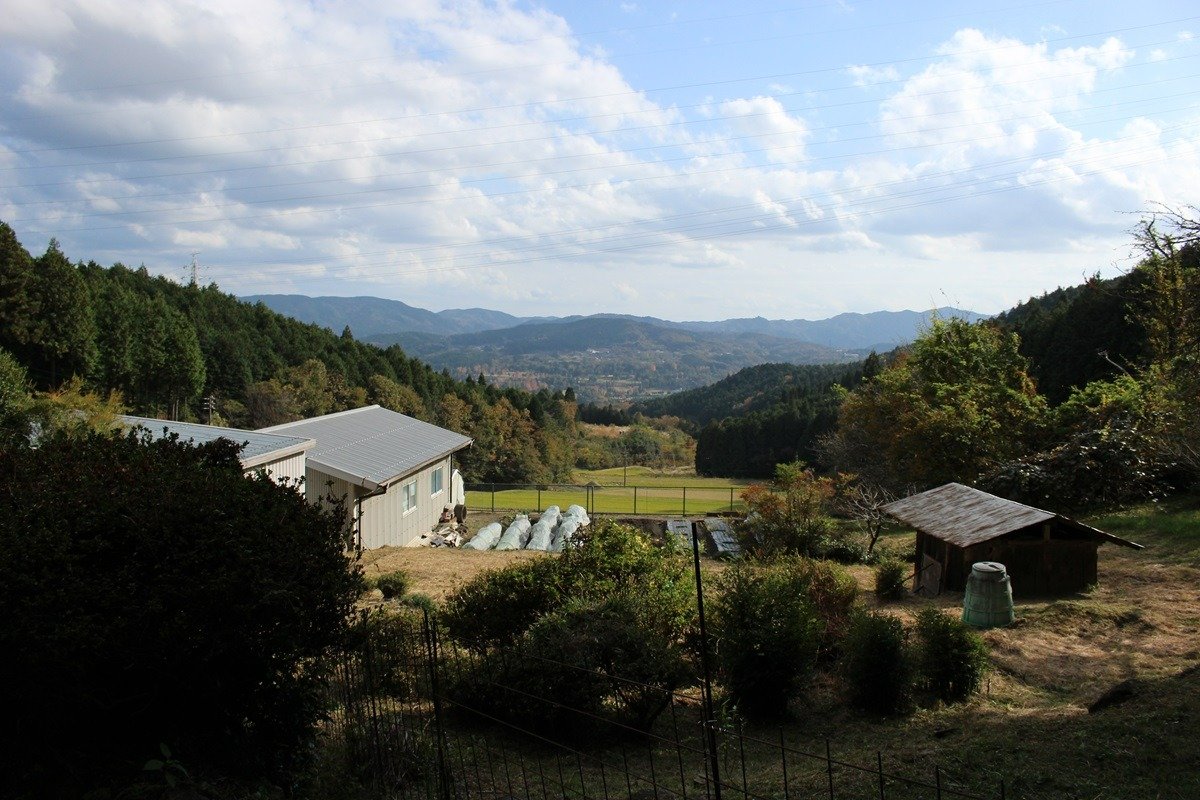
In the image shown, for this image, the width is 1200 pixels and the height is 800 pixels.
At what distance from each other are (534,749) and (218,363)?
177 feet

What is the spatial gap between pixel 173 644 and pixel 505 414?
200 feet

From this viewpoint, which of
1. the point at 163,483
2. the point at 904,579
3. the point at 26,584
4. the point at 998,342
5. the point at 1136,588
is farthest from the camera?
the point at 998,342

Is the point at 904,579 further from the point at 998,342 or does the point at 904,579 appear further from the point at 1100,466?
the point at 998,342

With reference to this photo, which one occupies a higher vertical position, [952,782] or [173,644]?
[173,644]

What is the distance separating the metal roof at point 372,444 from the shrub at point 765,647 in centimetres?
1447

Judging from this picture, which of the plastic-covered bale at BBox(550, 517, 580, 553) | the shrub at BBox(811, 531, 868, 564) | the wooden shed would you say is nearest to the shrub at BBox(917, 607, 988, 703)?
the wooden shed

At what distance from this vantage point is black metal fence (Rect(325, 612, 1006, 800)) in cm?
577

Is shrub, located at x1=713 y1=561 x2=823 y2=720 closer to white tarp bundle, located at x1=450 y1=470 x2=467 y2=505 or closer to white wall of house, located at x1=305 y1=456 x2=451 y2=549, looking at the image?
white wall of house, located at x1=305 y1=456 x2=451 y2=549

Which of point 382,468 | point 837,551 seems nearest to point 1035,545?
point 837,551

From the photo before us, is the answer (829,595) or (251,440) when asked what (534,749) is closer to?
(829,595)

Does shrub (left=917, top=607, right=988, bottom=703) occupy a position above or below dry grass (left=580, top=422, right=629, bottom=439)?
above

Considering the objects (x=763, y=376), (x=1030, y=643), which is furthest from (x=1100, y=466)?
(x=763, y=376)

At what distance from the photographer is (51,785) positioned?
16.9 ft

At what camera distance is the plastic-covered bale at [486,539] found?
2525 cm
